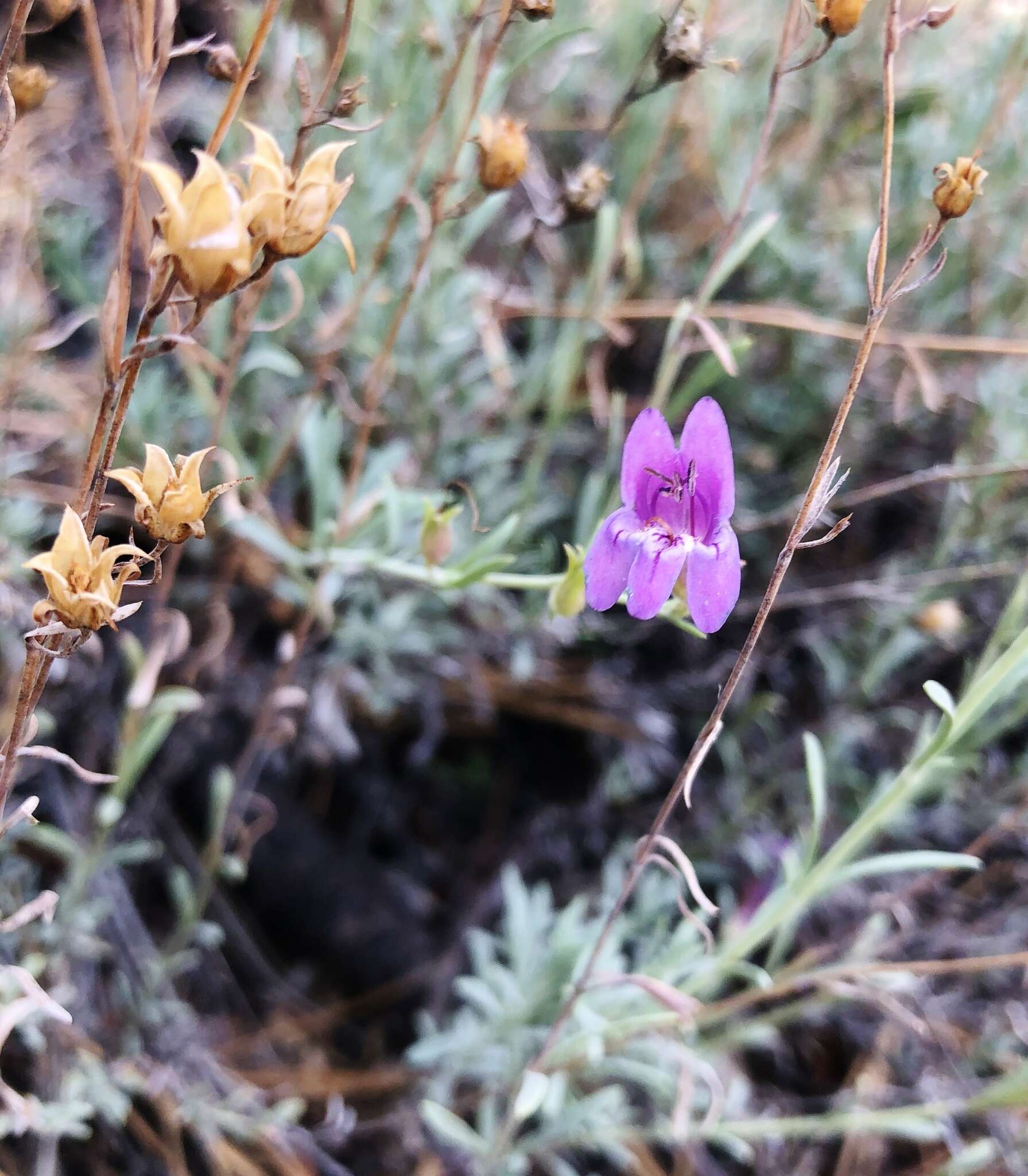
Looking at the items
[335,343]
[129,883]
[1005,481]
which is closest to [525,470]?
[335,343]

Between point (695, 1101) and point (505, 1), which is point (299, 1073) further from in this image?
point (505, 1)

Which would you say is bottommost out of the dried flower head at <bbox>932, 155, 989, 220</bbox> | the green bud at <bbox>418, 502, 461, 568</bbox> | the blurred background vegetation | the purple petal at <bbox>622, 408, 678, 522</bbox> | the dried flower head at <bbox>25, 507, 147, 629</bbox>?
the blurred background vegetation

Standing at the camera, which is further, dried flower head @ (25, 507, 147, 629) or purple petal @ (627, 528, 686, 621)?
purple petal @ (627, 528, 686, 621)

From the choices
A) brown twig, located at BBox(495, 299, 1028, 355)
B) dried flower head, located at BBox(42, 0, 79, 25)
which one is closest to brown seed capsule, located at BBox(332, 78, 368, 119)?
dried flower head, located at BBox(42, 0, 79, 25)

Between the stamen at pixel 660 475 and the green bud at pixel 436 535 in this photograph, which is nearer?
the stamen at pixel 660 475

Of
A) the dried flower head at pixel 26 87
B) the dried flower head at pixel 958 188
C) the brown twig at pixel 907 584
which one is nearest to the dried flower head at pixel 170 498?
the dried flower head at pixel 26 87

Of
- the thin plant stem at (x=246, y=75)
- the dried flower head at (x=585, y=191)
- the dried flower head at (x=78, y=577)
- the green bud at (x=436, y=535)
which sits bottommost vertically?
the green bud at (x=436, y=535)

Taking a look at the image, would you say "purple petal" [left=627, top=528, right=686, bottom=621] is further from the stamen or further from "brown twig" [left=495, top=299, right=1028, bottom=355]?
"brown twig" [left=495, top=299, right=1028, bottom=355]

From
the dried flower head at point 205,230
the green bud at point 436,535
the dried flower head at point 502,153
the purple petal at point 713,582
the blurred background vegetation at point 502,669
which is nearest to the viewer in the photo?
the dried flower head at point 205,230

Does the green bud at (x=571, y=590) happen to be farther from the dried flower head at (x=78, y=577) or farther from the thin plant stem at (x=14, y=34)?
the thin plant stem at (x=14, y=34)
